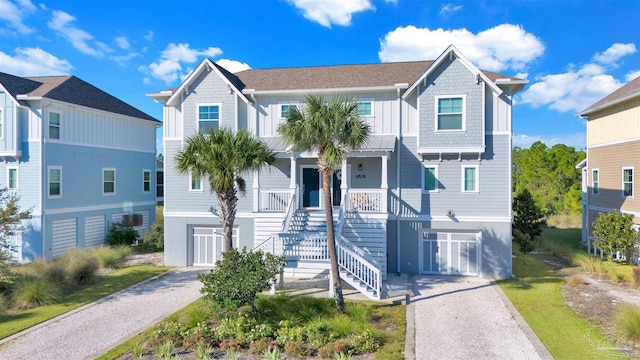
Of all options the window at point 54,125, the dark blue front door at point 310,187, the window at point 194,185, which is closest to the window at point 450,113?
the dark blue front door at point 310,187

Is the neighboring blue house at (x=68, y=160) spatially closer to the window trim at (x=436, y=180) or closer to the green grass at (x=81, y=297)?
the green grass at (x=81, y=297)

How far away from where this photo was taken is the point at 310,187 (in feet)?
57.8

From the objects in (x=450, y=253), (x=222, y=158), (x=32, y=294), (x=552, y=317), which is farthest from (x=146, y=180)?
(x=552, y=317)

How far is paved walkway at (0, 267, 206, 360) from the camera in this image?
870 centimetres

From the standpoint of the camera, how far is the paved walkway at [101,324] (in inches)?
343

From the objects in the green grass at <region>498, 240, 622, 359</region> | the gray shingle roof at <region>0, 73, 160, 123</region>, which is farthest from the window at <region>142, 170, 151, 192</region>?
the green grass at <region>498, 240, 622, 359</region>

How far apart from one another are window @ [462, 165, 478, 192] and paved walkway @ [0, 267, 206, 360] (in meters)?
11.7

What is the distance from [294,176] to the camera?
15.9 meters

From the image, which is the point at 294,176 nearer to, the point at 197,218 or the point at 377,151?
the point at 377,151

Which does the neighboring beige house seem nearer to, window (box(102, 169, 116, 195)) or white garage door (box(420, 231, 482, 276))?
white garage door (box(420, 231, 482, 276))

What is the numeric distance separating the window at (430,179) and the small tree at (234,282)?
8.65 m

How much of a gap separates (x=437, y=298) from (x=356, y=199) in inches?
204

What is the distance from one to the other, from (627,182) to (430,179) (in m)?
11.2

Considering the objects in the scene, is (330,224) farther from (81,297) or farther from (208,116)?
(208,116)
